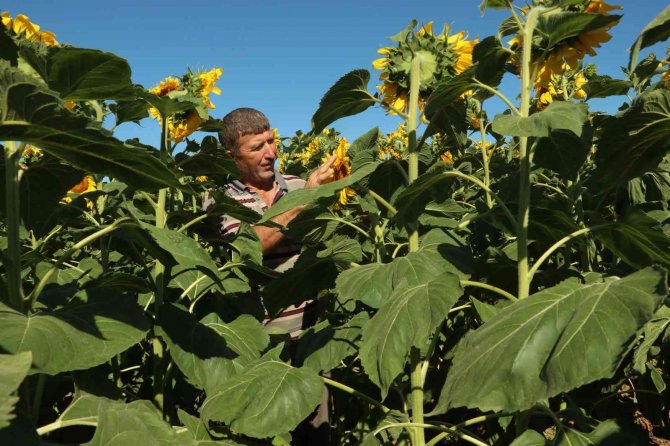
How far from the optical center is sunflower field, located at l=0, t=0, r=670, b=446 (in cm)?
107

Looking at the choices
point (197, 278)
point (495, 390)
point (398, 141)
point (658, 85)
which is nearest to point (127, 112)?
point (197, 278)

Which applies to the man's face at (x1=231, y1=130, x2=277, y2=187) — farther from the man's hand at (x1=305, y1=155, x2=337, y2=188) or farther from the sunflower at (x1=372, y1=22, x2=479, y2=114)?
the sunflower at (x1=372, y1=22, x2=479, y2=114)

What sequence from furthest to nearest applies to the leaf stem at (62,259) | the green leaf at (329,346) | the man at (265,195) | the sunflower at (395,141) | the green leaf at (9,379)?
the sunflower at (395,141), the man at (265,195), the green leaf at (329,346), the leaf stem at (62,259), the green leaf at (9,379)

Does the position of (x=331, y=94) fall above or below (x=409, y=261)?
above

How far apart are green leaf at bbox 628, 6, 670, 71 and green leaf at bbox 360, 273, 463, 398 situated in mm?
599

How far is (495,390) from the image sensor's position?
1042 millimetres

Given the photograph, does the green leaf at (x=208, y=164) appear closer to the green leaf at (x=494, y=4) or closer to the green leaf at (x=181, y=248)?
the green leaf at (x=181, y=248)

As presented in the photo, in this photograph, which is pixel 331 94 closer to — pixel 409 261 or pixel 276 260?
pixel 409 261

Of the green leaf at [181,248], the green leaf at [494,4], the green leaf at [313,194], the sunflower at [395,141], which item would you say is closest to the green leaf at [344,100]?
the green leaf at [313,194]

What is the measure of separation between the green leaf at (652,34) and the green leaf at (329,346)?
1138 mm

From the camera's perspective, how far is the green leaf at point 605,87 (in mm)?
2258

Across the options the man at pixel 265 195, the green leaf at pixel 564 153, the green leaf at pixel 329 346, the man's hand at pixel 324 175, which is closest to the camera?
the green leaf at pixel 564 153

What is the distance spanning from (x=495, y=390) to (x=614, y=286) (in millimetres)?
295

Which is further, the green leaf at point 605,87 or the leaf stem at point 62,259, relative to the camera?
the green leaf at point 605,87
